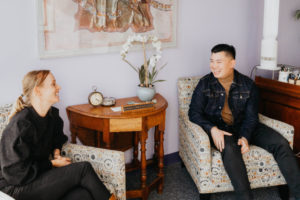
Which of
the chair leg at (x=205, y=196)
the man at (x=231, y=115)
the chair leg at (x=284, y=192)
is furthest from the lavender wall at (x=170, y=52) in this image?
the chair leg at (x=284, y=192)

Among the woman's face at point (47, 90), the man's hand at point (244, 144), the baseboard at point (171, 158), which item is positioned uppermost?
the woman's face at point (47, 90)

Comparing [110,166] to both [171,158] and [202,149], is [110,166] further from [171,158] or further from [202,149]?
[171,158]

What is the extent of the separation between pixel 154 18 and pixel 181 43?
14.3 inches

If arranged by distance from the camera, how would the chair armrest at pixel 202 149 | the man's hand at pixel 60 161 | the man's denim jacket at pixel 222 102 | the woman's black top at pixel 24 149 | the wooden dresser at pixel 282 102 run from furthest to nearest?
the wooden dresser at pixel 282 102
the man's denim jacket at pixel 222 102
the chair armrest at pixel 202 149
the man's hand at pixel 60 161
the woman's black top at pixel 24 149

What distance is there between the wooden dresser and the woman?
1789mm

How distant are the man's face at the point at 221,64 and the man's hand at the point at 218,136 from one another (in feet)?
1.44

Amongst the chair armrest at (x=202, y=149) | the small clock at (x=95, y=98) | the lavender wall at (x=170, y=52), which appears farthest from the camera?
the small clock at (x=95, y=98)

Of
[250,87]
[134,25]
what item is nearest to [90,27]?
[134,25]

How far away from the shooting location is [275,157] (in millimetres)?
2369

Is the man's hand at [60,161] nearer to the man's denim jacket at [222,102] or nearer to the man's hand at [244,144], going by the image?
the man's denim jacket at [222,102]

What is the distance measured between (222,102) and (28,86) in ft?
4.86

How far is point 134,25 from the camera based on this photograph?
8.57 feet

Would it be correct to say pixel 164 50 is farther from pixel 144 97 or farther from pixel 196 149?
pixel 196 149

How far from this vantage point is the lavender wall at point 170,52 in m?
2.18
